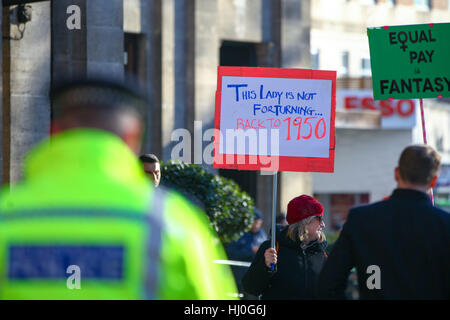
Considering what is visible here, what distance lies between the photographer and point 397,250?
4324 millimetres

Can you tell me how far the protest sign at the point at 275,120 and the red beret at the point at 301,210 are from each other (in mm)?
963

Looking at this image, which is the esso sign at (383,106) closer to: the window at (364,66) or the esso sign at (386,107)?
the esso sign at (386,107)

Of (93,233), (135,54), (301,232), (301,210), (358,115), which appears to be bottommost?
(301,232)

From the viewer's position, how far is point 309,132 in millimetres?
7629

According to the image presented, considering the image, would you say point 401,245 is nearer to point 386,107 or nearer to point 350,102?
point 350,102

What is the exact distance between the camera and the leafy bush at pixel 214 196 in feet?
37.8

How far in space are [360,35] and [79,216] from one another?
35.1 meters

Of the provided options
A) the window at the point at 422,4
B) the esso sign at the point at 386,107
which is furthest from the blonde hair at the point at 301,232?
the window at the point at 422,4

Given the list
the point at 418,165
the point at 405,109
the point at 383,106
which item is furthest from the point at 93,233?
the point at 405,109

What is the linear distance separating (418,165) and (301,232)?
79.0 inches

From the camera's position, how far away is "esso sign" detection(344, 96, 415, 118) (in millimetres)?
34719

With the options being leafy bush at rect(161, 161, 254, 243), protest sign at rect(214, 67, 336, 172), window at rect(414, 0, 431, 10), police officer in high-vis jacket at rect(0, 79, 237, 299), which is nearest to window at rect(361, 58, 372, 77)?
window at rect(414, 0, 431, 10)
